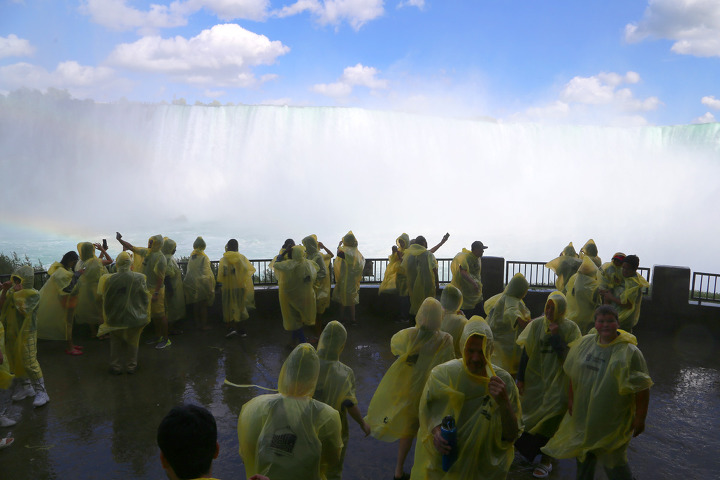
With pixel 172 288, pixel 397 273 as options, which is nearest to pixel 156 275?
pixel 172 288

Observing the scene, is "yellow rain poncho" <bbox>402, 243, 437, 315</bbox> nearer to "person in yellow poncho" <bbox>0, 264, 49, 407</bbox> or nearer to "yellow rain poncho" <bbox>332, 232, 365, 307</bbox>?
"yellow rain poncho" <bbox>332, 232, 365, 307</bbox>

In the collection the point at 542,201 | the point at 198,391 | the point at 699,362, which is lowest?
the point at 198,391

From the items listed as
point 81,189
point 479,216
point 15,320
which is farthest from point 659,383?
point 81,189

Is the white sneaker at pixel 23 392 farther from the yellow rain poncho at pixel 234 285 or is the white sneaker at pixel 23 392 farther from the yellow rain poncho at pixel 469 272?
the yellow rain poncho at pixel 469 272

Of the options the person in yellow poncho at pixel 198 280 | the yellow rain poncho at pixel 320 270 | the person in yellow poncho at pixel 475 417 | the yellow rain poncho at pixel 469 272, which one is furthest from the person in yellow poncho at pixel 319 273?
the person in yellow poncho at pixel 475 417

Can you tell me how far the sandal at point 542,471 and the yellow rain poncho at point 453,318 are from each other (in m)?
1.07

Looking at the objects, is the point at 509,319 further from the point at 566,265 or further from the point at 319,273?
the point at 319,273

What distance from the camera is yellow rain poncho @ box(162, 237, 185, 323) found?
7.93 meters

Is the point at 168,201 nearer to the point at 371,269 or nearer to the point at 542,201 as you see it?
the point at 542,201

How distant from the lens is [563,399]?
3949mm

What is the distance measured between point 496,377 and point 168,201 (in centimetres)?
4658

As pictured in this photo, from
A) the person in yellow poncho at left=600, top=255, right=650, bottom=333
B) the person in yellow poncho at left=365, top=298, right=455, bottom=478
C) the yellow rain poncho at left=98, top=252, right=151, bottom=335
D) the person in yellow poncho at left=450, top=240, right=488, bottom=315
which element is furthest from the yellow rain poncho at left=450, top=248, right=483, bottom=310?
the yellow rain poncho at left=98, top=252, right=151, bottom=335

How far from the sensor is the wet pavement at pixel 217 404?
4289mm

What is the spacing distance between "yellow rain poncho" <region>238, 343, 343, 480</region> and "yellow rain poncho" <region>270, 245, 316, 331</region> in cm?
457
